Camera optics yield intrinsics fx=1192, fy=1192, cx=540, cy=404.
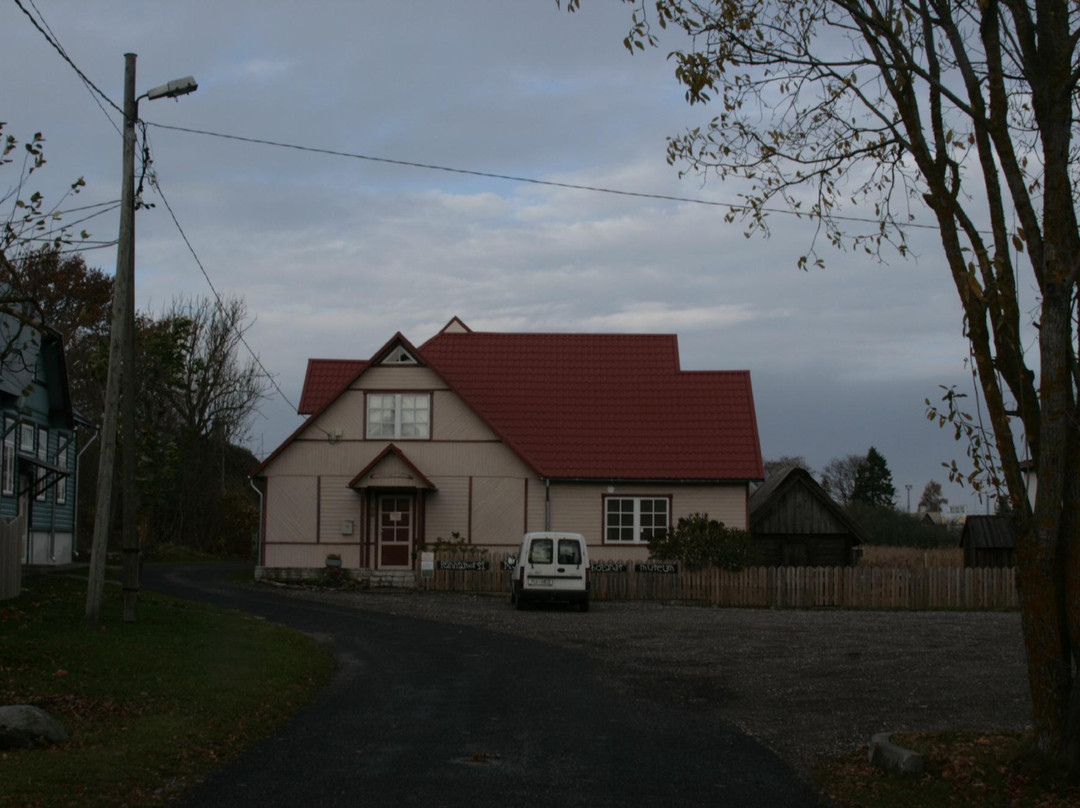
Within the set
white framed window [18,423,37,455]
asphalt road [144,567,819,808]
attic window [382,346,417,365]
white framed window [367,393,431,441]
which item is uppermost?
attic window [382,346,417,365]

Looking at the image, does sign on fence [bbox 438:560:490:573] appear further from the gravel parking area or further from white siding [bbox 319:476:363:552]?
white siding [bbox 319:476:363:552]

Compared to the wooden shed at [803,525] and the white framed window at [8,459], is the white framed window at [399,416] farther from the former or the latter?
the wooden shed at [803,525]

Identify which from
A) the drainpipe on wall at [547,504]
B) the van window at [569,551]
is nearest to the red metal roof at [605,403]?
the drainpipe on wall at [547,504]

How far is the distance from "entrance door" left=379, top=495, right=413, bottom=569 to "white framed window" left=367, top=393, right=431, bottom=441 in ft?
6.17

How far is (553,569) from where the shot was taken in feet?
86.9

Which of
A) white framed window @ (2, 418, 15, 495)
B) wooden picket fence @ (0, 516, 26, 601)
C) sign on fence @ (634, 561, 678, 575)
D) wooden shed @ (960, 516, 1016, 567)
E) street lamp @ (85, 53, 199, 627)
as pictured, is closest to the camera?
street lamp @ (85, 53, 199, 627)

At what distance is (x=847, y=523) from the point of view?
3781 cm

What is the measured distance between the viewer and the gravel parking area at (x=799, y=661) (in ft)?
39.9

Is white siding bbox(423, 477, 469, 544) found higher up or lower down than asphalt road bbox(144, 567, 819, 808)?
higher up

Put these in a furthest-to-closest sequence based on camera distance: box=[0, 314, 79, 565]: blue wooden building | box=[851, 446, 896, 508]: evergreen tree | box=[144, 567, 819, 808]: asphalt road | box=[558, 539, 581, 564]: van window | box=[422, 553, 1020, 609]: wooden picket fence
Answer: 1. box=[851, 446, 896, 508]: evergreen tree
2. box=[0, 314, 79, 565]: blue wooden building
3. box=[422, 553, 1020, 609]: wooden picket fence
4. box=[558, 539, 581, 564]: van window
5. box=[144, 567, 819, 808]: asphalt road

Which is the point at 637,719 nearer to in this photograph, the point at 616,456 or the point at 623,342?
the point at 616,456

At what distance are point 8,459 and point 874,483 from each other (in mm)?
78711

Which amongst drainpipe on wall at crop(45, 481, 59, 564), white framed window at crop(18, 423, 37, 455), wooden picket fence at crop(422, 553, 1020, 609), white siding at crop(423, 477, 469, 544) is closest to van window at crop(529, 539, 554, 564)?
wooden picket fence at crop(422, 553, 1020, 609)

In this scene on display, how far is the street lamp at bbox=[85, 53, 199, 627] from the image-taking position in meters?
17.1
